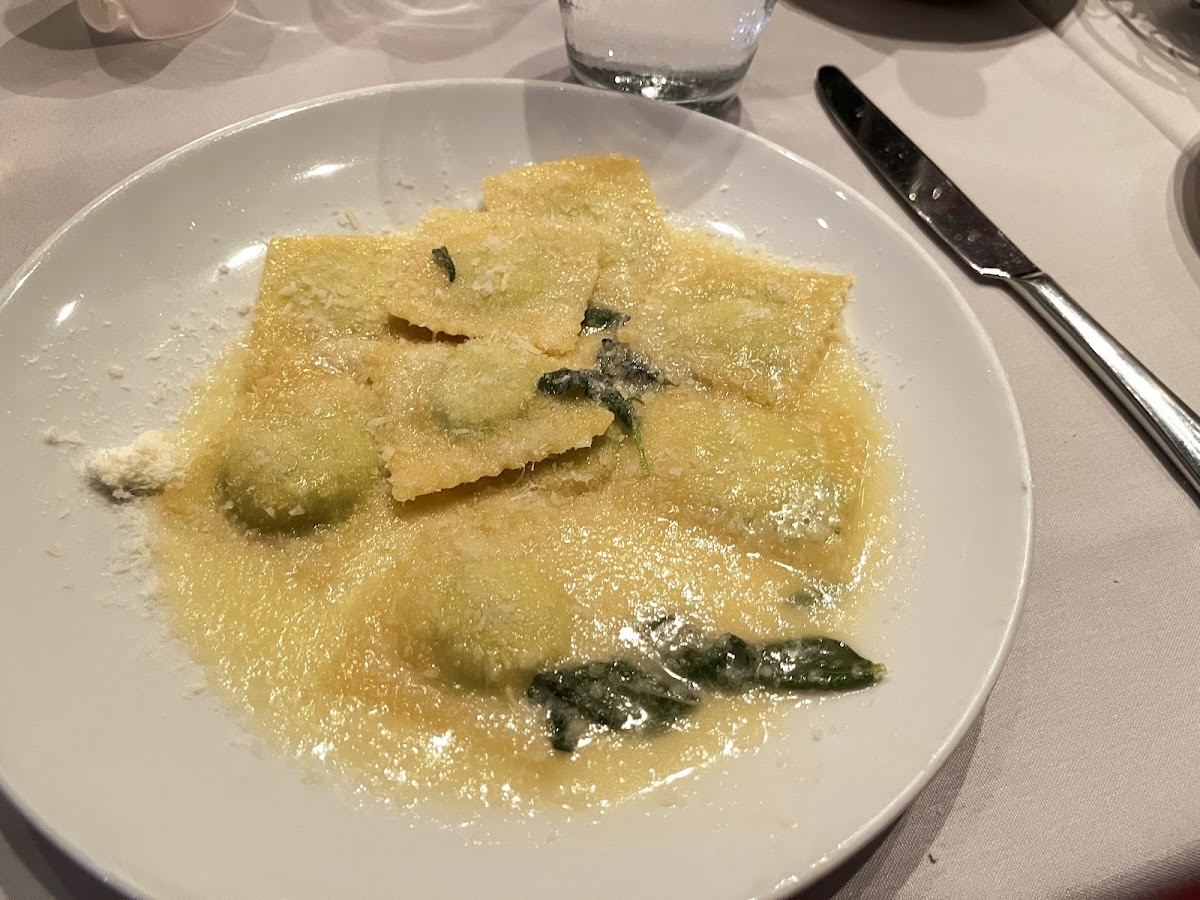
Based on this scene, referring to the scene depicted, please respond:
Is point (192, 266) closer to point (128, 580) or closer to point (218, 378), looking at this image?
point (218, 378)

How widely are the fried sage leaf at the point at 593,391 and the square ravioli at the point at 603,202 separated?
1.29 feet

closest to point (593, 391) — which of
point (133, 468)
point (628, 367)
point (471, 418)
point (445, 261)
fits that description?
point (628, 367)

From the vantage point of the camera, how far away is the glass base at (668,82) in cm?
241

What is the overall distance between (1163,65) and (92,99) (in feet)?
12.0

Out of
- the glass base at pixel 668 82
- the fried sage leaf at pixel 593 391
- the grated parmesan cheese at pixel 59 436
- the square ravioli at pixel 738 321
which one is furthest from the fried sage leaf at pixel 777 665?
the glass base at pixel 668 82

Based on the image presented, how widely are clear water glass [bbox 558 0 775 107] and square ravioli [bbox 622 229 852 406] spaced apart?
0.71m

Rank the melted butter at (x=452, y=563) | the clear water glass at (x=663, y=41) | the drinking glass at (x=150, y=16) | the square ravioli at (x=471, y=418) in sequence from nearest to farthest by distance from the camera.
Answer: the melted butter at (x=452, y=563) < the square ravioli at (x=471, y=418) < the clear water glass at (x=663, y=41) < the drinking glass at (x=150, y=16)

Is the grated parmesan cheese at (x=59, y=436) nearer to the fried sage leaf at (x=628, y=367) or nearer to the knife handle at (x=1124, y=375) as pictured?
the fried sage leaf at (x=628, y=367)

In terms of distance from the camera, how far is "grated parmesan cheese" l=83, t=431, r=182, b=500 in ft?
4.99

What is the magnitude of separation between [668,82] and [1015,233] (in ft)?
3.65

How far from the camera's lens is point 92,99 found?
2506mm

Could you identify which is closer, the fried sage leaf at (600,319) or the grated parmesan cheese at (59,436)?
the grated parmesan cheese at (59,436)

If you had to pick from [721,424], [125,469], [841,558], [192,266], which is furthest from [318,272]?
[841,558]

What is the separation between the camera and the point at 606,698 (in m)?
1.36
